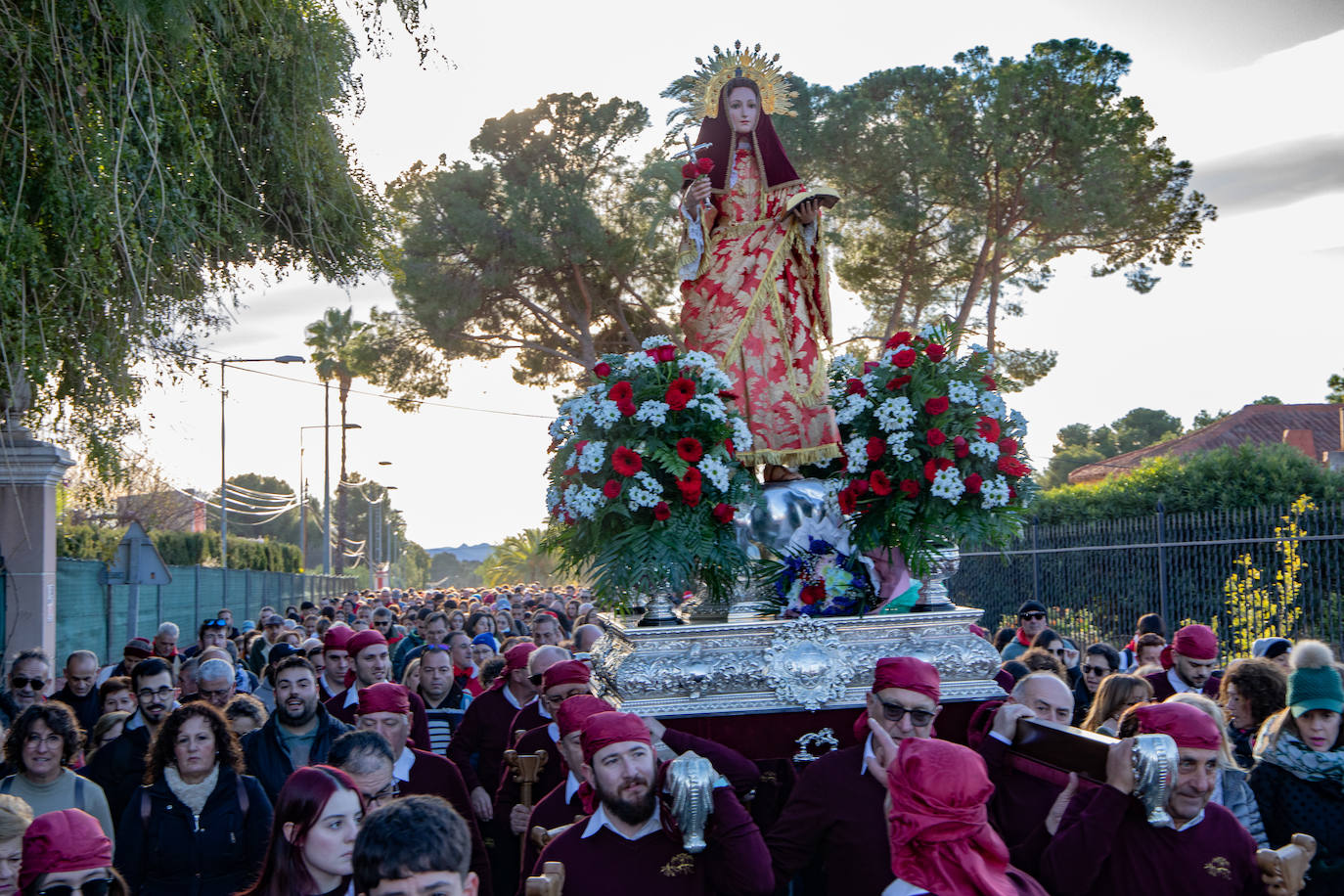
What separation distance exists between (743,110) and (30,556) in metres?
8.87

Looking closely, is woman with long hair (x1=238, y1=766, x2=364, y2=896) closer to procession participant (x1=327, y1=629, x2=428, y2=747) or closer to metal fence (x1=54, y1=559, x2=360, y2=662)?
procession participant (x1=327, y1=629, x2=428, y2=747)

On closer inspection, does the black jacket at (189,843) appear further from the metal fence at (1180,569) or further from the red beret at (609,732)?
the metal fence at (1180,569)

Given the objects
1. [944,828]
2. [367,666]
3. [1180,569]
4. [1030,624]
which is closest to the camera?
[944,828]

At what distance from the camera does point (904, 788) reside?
11.0ft

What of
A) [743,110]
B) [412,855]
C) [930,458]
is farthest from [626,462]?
[412,855]

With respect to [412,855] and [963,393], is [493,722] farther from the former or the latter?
[412,855]

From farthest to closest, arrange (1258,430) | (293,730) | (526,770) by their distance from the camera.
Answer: (1258,430) → (293,730) → (526,770)

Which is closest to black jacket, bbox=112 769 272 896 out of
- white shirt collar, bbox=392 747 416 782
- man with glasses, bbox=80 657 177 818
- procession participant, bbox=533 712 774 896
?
white shirt collar, bbox=392 747 416 782

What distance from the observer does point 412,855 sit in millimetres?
3043

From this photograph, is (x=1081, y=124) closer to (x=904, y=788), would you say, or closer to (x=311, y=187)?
(x=311, y=187)

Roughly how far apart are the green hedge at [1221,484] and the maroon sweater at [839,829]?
38.7ft

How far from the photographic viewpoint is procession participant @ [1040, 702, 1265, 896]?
12.8 ft

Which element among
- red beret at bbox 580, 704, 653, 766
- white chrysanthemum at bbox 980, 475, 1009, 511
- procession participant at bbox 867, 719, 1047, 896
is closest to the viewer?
procession participant at bbox 867, 719, 1047, 896

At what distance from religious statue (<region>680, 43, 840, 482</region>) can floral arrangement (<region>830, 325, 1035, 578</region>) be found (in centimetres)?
94
